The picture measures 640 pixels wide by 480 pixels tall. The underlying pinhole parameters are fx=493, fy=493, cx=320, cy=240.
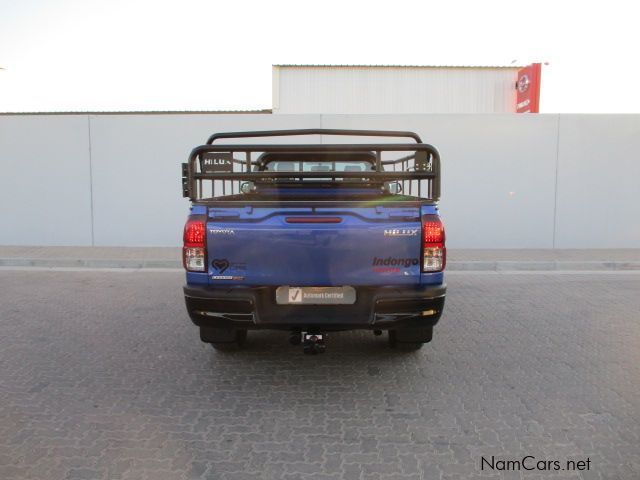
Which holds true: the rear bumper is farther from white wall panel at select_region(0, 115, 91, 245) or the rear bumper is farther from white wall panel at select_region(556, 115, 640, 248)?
white wall panel at select_region(0, 115, 91, 245)

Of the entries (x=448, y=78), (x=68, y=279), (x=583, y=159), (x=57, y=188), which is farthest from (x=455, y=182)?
(x=448, y=78)

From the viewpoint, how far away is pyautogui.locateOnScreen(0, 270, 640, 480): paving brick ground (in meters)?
2.73

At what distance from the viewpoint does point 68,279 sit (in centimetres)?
819

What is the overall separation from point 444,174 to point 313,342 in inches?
312

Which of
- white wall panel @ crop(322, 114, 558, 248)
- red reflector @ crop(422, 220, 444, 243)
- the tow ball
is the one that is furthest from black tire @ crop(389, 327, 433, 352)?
white wall panel @ crop(322, 114, 558, 248)

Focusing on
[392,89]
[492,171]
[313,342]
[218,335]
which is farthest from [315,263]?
[392,89]

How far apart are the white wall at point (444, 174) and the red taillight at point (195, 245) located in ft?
25.1

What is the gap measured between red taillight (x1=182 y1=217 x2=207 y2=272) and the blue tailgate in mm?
50

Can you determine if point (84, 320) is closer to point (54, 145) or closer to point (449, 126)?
point (54, 145)

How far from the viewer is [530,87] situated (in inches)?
786

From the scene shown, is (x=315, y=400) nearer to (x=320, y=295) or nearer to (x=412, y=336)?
(x=320, y=295)

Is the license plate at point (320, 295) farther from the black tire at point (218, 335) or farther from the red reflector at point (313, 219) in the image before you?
the black tire at point (218, 335)

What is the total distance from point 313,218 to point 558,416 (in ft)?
6.90

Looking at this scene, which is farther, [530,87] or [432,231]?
[530,87]
